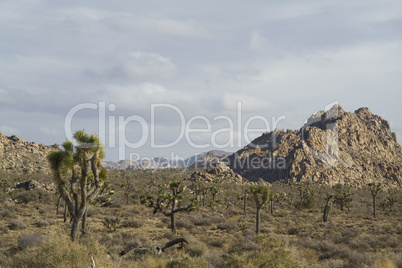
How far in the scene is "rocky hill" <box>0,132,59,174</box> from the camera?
78.7m

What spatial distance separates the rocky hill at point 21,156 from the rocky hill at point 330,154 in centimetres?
7333

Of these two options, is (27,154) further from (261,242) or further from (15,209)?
(261,242)

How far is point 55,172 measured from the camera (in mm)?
13953

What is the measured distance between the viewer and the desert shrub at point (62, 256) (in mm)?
8125

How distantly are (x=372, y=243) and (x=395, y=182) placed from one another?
122m

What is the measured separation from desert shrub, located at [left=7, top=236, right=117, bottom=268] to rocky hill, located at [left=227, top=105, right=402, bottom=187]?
108346 millimetres

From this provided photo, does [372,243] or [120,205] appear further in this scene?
[120,205]

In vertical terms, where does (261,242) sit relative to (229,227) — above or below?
above

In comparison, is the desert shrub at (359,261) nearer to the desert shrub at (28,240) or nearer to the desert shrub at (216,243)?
the desert shrub at (216,243)

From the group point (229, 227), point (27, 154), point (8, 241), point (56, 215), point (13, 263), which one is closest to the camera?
point (13, 263)

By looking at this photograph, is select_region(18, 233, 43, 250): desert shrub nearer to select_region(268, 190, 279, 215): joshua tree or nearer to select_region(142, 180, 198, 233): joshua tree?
select_region(142, 180, 198, 233): joshua tree

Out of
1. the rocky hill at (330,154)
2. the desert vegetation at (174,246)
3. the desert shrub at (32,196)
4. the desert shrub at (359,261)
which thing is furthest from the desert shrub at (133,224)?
the rocky hill at (330,154)

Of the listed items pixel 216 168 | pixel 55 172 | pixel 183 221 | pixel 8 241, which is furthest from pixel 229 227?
pixel 216 168

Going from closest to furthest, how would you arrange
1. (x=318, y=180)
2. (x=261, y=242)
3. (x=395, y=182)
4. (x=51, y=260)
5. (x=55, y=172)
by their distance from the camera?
(x=51, y=260)
(x=261, y=242)
(x=55, y=172)
(x=318, y=180)
(x=395, y=182)
